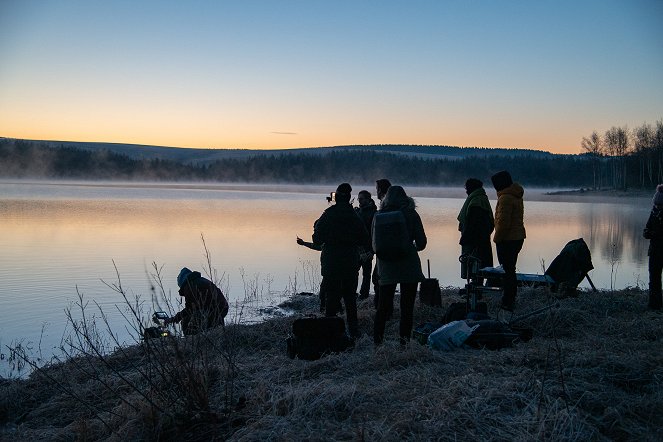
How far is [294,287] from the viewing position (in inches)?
448

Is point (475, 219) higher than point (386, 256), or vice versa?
point (475, 219)

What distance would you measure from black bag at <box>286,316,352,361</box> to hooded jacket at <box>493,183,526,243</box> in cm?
278

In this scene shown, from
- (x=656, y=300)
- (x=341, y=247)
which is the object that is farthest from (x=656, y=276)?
(x=341, y=247)

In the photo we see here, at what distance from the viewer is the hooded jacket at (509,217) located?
7496 millimetres

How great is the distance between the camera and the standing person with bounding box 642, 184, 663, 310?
7.11 metres

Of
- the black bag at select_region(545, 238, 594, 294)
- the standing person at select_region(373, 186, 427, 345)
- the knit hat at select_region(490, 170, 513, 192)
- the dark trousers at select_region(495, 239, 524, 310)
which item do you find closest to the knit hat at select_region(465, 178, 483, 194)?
the knit hat at select_region(490, 170, 513, 192)

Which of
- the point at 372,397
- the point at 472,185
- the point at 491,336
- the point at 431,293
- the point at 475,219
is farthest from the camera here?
the point at 472,185

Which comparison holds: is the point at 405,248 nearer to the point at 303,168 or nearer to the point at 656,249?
the point at 656,249

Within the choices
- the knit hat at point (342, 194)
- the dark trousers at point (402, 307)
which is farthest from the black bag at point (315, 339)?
the knit hat at point (342, 194)

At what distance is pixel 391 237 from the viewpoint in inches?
221

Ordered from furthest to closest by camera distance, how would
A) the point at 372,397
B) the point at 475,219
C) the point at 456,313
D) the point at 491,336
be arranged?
the point at 475,219 < the point at 456,313 < the point at 491,336 < the point at 372,397

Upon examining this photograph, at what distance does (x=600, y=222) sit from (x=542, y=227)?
4.86 meters

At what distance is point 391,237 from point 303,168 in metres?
125

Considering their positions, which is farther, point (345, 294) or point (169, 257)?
point (169, 257)
